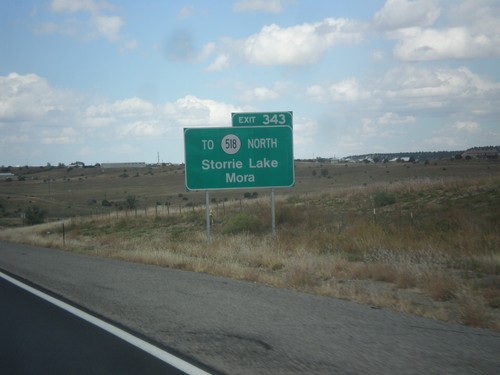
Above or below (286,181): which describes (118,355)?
below

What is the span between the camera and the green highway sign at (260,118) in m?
22.7

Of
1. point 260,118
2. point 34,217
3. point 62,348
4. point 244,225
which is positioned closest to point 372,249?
point 260,118

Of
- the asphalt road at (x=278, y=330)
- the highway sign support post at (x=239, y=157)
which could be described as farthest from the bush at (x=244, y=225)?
the asphalt road at (x=278, y=330)

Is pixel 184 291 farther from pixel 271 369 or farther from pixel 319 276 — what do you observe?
pixel 271 369

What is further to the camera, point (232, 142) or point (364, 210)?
point (364, 210)

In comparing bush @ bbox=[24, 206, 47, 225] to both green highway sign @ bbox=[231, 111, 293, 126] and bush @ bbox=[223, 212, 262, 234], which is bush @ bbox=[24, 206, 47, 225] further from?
green highway sign @ bbox=[231, 111, 293, 126]

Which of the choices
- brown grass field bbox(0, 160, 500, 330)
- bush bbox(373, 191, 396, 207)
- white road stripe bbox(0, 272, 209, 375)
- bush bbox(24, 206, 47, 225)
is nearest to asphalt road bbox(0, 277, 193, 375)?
white road stripe bbox(0, 272, 209, 375)

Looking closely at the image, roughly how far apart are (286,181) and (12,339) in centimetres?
1416

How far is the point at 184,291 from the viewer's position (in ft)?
39.9

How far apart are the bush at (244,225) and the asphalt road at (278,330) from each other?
15.1 m

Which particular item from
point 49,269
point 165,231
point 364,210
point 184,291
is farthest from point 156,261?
point 165,231

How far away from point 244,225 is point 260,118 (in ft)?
24.9

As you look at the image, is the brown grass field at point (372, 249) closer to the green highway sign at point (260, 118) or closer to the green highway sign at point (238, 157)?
the green highway sign at point (238, 157)

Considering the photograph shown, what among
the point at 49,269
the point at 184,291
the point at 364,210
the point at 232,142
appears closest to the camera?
the point at 184,291
